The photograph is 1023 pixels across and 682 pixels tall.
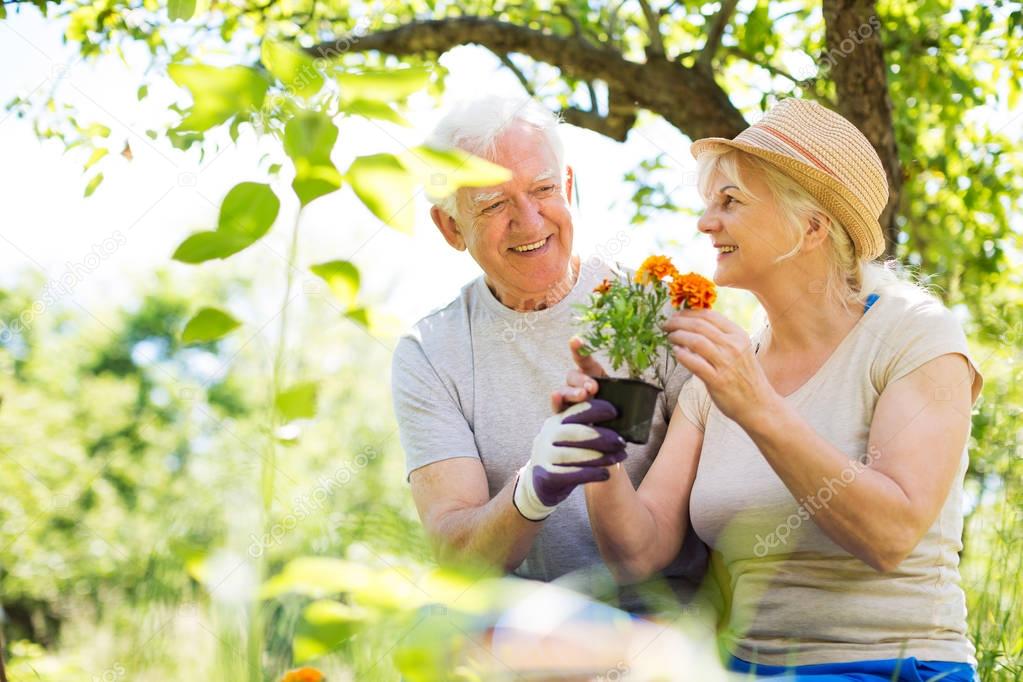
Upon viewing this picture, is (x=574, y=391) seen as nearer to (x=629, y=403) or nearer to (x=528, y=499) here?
(x=629, y=403)

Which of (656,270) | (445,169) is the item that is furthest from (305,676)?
(656,270)

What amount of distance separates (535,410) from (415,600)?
1897 mm

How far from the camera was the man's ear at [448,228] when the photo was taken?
107 inches

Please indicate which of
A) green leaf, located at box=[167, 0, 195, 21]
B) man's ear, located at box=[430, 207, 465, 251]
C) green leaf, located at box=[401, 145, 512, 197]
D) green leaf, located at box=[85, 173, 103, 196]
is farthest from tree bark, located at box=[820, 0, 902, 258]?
green leaf, located at box=[401, 145, 512, 197]

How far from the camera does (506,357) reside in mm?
2594

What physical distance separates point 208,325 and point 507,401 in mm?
1892

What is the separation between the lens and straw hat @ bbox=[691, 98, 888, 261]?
2.21 m

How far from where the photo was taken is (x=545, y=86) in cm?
595

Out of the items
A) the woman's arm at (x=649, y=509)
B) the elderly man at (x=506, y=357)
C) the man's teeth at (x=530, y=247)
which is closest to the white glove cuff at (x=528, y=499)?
the woman's arm at (x=649, y=509)

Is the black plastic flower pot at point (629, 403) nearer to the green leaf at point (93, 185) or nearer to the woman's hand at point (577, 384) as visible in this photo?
the woman's hand at point (577, 384)

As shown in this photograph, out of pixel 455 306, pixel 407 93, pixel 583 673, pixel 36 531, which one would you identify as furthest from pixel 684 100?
pixel 36 531

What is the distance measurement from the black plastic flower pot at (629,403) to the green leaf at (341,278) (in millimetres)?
1262

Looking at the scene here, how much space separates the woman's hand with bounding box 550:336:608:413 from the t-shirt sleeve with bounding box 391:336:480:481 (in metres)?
0.53
